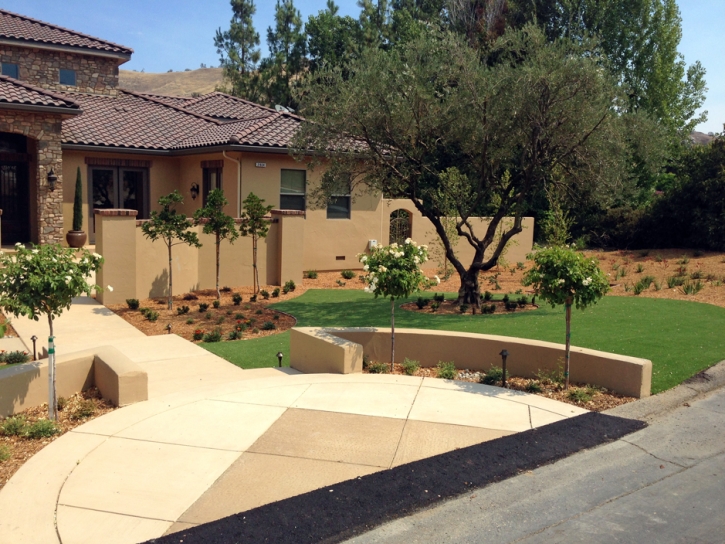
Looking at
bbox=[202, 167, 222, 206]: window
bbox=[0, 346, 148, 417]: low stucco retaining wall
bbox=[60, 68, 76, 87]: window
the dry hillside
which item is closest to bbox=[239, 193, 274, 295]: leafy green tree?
bbox=[202, 167, 222, 206]: window

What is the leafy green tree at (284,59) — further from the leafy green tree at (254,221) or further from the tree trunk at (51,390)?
the tree trunk at (51,390)

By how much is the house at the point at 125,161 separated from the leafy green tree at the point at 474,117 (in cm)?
363

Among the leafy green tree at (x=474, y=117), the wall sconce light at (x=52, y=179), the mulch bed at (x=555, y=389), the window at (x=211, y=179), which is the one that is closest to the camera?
the mulch bed at (x=555, y=389)

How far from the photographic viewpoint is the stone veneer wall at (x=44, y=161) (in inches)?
712

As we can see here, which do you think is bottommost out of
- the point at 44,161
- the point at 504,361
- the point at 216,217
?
the point at 504,361

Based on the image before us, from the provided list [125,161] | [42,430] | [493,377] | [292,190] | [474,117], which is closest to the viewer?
[42,430]

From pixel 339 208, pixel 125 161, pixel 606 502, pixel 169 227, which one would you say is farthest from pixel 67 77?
pixel 606 502

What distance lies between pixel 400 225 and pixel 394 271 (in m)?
12.8

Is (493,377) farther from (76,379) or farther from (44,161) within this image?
(44,161)

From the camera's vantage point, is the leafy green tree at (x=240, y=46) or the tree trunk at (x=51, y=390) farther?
the leafy green tree at (x=240, y=46)

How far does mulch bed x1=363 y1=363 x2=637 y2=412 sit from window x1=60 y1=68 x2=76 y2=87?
1993 centimetres

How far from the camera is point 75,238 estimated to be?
64.9 feet

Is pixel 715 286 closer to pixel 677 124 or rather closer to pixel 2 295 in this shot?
pixel 2 295

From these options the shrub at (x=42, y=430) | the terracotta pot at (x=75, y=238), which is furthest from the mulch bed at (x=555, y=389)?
the terracotta pot at (x=75, y=238)
